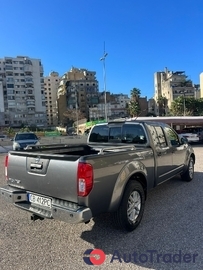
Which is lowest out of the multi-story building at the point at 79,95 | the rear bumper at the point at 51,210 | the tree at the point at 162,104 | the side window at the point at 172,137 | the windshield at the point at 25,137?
the rear bumper at the point at 51,210

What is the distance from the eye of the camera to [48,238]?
10.7 ft

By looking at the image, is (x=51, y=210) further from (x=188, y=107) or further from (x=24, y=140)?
(x=188, y=107)

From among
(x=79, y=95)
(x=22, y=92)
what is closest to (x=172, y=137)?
(x=22, y=92)

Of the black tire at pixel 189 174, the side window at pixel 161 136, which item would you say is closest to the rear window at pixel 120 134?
the side window at pixel 161 136

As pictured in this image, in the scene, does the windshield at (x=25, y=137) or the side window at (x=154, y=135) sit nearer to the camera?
the side window at (x=154, y=135)

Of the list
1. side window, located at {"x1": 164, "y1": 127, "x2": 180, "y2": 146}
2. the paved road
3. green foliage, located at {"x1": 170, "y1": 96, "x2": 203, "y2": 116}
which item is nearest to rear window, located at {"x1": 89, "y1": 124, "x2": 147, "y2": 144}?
side window, located at {"x1": 164, "y1": 127, "x2": 180, "y2": 146}

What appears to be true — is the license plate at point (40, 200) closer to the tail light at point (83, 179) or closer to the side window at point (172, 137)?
the tail light at point (83, 179)

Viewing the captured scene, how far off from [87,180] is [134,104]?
73927 millimetres

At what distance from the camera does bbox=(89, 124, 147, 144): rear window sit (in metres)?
4.55

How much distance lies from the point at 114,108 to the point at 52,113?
130 feet

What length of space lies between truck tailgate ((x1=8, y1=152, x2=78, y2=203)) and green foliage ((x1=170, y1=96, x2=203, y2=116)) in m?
67.0

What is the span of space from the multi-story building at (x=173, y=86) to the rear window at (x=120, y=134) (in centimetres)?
9397

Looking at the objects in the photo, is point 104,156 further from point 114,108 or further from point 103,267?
point 114,108

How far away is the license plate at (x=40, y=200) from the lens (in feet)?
9.69
